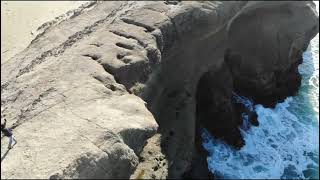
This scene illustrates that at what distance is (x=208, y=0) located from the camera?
16.8 m

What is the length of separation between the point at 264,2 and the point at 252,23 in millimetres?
1009

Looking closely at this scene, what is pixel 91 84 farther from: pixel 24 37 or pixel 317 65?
pixel 317 65

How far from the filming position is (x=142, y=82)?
42.7ft

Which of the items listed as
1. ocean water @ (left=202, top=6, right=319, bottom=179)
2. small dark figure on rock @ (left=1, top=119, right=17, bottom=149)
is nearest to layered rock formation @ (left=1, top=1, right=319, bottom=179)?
small dark figure on rock @ (left=1, top=119, right=17, bottom=149)

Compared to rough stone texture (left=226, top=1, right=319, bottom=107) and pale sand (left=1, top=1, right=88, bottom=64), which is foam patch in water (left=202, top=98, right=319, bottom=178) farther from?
pale sand (left=1, top=1, right=88, bottom=64)

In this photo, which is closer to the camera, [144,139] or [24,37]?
[144,139]

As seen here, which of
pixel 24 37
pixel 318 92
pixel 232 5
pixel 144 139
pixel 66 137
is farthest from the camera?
pixel 318 92

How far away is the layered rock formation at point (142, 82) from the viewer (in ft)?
32.7

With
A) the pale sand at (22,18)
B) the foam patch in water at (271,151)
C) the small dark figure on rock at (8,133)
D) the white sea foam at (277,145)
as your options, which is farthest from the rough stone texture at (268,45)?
the small dark figure on rock at (8,133)

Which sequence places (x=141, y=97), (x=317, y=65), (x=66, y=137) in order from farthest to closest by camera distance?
(x=317, y=65) < (x=141, y=97) < (x=66, y=137)

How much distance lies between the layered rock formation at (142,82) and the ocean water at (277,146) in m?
0.49

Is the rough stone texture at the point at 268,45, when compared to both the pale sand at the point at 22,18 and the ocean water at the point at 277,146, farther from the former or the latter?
the pale sand at the point at 22,18

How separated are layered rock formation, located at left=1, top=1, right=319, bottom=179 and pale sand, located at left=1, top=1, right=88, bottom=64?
3.35 ft

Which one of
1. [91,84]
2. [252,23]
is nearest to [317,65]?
[252,23]
